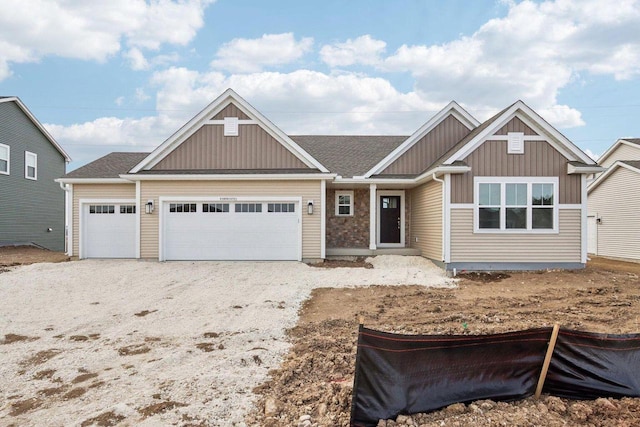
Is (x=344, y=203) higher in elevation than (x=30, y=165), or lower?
lower

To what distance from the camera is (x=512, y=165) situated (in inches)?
476

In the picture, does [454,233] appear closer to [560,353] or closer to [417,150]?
[417,150]

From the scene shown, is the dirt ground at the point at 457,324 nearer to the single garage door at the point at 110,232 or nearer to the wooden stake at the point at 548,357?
the wooden stake at the point at 548,357

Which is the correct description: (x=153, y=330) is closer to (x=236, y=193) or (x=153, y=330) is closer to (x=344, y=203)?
(x=236, y=193)

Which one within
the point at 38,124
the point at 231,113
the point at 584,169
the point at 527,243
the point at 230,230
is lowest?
the point at 527,243

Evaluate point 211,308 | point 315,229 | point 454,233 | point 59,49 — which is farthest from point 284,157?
point 59,49

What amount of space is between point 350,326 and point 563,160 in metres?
9.42

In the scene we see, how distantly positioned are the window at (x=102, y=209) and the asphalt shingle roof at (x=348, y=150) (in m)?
7.23

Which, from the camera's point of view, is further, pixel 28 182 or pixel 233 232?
pixel 28 182

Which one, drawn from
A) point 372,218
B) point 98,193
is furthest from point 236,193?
point 98,193

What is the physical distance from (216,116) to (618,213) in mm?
17468

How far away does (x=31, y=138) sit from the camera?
2094 cm

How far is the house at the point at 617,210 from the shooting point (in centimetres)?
1673

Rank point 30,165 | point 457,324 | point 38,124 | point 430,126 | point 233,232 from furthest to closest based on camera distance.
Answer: point 38,124 → point 30,165 → point 430,126 → point 233,232 → point 457,324
